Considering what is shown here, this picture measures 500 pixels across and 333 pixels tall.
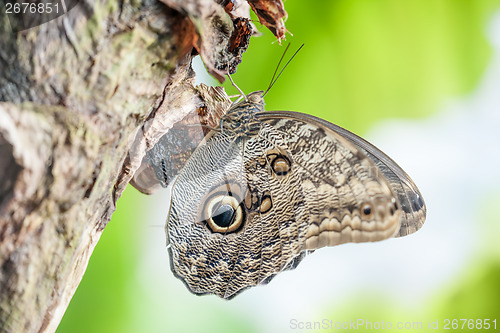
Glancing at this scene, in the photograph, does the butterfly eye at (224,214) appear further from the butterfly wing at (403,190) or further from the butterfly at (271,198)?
the butterfly wing at (403,190)

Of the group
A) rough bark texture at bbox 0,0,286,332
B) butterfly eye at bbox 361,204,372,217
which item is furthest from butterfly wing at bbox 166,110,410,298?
rough bark texture at bbox 0,0,286,332

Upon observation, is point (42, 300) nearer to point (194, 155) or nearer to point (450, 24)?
point (194, 155)

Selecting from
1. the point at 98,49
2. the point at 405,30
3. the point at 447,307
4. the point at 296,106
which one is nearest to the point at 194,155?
the point at 98,49

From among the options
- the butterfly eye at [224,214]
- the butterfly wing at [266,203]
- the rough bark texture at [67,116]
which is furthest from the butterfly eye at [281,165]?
the rough bark texture at [67,116]

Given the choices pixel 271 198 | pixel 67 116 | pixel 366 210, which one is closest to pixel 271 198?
pixel 271 198

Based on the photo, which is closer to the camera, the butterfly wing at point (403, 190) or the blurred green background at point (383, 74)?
the butterfly wing at point (403, 190)

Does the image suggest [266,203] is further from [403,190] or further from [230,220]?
[403,190]

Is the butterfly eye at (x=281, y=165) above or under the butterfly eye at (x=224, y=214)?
above

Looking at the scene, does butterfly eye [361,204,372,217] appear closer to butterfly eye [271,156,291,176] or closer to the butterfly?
the butterfly
